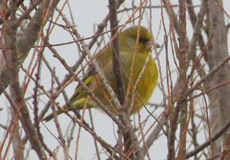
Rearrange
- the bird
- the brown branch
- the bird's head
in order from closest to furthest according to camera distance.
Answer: the brown branch, the bird, the bird's head

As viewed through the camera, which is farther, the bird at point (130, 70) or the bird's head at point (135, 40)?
the bird's head at point (135, 40)

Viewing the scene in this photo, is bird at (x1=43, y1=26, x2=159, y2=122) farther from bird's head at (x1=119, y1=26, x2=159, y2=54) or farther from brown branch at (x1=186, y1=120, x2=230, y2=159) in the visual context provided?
brown branch at (x1=186, y1=120, x2=230, y2=159)

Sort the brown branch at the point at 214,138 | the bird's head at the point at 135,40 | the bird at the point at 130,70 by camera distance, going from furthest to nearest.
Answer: the bird's head at the point at 135,40
the bird at the point at 130,70
the brown branch at the point at 214,138

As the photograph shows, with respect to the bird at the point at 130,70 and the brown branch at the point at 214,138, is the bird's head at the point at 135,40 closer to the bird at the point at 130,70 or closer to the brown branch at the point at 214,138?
the bird at the point at 130,70

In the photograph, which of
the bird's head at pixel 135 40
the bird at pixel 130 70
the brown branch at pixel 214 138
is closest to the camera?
the brown branch at pixel 214 138

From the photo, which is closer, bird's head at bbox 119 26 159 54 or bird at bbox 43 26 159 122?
bird at bbox 43 26 159 122

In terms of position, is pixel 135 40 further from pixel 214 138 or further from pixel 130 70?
pixel 214 138

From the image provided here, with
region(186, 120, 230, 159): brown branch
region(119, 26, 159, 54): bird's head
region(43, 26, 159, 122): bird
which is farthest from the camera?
region(119, 26, 159, 54): bird's head

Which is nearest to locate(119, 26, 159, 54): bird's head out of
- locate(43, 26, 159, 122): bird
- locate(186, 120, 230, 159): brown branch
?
locate(43, 26, 159, 122): bird

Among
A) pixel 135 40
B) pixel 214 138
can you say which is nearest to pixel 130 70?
Answer: pixel 135 40

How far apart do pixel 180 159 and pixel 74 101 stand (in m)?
3.00

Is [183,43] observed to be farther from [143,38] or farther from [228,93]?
[143,38]

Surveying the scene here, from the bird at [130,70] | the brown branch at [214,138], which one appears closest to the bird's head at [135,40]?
the bird at [130,70]

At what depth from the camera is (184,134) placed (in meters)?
2.12
